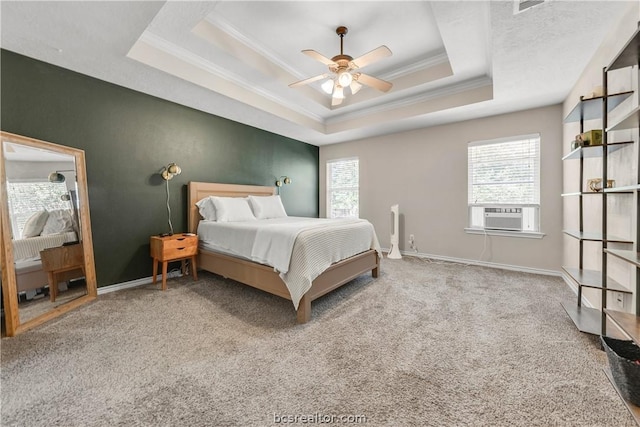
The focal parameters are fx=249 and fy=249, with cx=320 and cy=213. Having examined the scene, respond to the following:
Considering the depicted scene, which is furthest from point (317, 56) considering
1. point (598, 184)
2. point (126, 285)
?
point (126, 285)

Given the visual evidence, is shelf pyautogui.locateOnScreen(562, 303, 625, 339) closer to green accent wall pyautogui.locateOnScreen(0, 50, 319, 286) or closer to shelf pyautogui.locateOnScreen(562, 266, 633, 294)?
shelf pyautogui.locateOnScreen(562, 266, 633, 294)

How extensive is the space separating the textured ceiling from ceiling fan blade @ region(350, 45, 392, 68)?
18.2 inches

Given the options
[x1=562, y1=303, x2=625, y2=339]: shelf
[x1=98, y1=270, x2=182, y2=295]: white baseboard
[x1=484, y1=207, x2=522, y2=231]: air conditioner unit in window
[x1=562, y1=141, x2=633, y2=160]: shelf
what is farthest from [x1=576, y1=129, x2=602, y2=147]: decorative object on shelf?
[x1=98, y1=270, x2=182, y2=295]: white baseboard

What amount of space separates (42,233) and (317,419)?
2845 mm

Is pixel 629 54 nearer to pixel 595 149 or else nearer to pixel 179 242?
pixel 595 149

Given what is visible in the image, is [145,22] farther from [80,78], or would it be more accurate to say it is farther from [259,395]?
[259,395]

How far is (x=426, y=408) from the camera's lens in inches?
49.4

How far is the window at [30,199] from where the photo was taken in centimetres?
205

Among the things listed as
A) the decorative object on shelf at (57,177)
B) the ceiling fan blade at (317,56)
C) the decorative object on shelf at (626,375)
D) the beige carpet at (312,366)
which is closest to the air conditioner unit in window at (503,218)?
the beige carpet at (312,366)

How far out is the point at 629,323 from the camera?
142cm

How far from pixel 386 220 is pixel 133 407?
179 inches

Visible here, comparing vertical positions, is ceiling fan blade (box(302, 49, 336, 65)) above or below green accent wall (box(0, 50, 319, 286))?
above

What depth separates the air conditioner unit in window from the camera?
372 centimetres

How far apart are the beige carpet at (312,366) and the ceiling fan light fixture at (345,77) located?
7.60 feet
